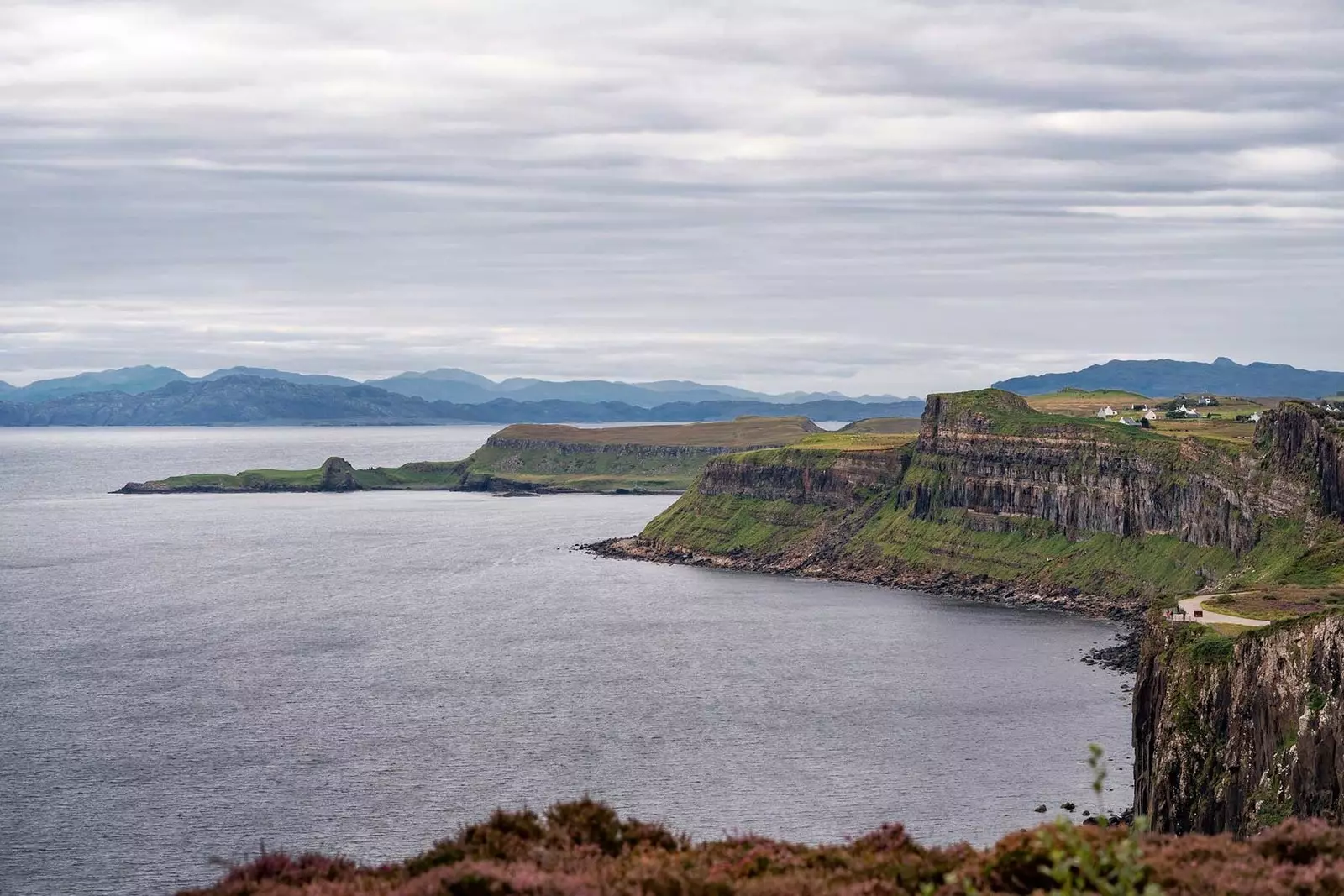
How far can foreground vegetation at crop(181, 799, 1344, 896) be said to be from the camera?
3388cm

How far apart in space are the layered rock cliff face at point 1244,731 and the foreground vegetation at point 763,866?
118 feet

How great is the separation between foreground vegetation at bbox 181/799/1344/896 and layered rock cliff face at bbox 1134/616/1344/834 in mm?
35895

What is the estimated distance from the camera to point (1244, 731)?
8194 centimetres

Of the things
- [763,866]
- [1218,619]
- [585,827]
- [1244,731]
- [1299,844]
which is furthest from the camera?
[1218,619]

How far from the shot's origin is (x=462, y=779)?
3969 inches

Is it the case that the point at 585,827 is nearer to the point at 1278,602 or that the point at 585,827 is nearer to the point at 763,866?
the point at 763,866

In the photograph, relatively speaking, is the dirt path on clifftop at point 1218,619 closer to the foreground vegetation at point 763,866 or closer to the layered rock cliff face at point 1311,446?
the layered rock cliff face at point 1311,446

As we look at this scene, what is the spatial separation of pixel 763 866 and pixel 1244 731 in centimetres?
5221

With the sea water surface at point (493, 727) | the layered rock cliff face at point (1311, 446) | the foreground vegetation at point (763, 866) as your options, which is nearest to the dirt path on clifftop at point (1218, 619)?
the sea water surface at point (493, 727)

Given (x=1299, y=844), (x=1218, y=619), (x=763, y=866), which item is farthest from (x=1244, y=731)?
(x=763, y=866)

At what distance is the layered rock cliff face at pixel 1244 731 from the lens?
73938 mm

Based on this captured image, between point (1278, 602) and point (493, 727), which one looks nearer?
point (1278, 602)

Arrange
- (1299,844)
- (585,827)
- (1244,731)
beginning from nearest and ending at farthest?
(1299,844)
(585,827)
(1244,731)

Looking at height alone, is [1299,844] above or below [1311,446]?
below
